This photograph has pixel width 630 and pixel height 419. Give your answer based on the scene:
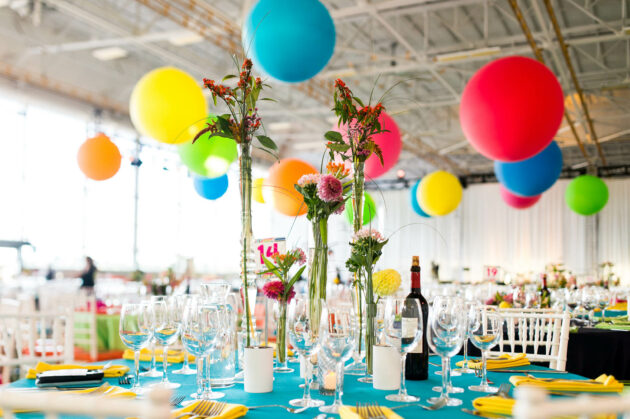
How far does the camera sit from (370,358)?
190 centimetres

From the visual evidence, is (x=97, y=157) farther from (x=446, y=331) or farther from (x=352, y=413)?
(x=352, y=413)

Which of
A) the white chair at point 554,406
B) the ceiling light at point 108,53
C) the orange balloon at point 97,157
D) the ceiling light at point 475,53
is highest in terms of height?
the ceiling light at point 108,53

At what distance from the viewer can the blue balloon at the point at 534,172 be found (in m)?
6.00

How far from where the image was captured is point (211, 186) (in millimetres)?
5293

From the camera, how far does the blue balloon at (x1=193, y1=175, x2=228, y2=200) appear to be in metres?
5.25

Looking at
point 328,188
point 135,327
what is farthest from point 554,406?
point 135,327

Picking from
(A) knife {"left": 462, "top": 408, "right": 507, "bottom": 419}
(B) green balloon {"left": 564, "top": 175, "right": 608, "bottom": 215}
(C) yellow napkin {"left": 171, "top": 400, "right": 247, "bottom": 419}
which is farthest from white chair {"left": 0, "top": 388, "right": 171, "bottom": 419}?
(B) green balloon {"left": 564, "top": 175, "right": 608, "bottom": 215}

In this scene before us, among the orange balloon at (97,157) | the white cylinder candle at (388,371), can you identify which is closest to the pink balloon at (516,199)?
the orange balloon at (97,157)

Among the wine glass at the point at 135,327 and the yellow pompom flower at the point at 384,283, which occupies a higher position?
the yellow pompom flower at the point at 384,283

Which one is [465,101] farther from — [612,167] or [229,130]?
[612,167]

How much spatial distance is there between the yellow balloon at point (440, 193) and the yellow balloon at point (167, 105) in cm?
470

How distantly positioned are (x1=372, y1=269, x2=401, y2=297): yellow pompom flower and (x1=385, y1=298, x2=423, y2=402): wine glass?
0.37m

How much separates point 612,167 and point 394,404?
17.5 m

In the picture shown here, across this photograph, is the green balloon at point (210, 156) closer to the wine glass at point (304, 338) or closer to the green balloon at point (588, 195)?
the wine glass at point (304, 338)
